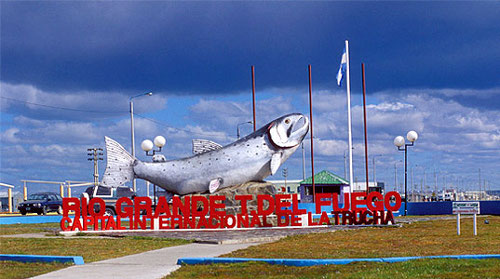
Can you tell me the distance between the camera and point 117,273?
12750mm

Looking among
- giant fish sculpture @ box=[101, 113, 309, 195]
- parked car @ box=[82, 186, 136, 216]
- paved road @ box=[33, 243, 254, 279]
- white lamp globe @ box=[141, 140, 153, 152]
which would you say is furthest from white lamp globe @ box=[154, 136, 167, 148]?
paved road @ box=[33, 243, 254, 279]

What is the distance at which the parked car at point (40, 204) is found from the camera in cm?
4516

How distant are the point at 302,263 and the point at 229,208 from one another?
14.7 m

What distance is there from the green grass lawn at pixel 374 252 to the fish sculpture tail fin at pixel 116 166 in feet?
32.5

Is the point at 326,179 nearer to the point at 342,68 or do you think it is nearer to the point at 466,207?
the point at 342,68

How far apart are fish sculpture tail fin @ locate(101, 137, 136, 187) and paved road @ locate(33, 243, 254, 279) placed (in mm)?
10571

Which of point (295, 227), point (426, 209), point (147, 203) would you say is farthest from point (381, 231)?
point (426, 209)

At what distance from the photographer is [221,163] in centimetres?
2794

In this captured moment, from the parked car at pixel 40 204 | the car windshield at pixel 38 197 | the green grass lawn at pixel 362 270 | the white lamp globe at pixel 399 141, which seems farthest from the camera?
the car windshield at pixel 38 197

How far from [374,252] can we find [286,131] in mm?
12816

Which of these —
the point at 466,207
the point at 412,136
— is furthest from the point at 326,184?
the point at 466,207

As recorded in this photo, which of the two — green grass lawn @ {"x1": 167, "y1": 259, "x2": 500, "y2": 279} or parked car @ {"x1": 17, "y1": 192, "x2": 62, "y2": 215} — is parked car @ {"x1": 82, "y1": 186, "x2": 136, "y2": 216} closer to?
parked car @ {"x1": 17, "y1": 192, "x2": 62, "y2": 215}

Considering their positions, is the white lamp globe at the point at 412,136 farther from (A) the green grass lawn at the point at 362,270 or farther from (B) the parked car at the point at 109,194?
(A) the green grass lawn at the point at 362,270

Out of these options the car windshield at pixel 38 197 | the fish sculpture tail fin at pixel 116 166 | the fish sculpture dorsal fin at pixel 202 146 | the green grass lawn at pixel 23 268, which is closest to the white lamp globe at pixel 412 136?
the fish sculpture dorsal fin at pixel 202 146
